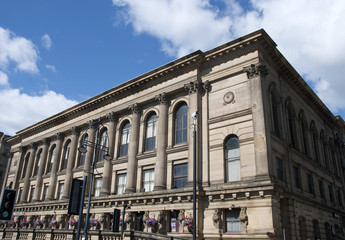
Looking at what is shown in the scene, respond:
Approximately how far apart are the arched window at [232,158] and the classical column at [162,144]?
5.92 m

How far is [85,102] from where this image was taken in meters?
38.1

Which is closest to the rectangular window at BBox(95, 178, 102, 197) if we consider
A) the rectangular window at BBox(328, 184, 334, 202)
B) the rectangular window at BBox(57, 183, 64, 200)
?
the rectangular window at BBox(57, 183, 64, 200)

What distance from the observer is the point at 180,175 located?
26781mm

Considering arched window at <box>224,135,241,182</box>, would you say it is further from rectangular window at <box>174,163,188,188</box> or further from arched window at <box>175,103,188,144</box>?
arched window at <box>175,103,188,144</box>

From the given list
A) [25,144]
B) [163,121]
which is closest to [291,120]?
[163,121]

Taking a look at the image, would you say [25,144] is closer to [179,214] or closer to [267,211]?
[179,214]

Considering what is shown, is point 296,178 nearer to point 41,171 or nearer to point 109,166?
point 109,166

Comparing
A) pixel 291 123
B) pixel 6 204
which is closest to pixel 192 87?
pixel 291 123

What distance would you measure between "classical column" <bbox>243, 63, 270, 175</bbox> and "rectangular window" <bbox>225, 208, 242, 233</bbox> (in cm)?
335

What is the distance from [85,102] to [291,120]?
23.6m

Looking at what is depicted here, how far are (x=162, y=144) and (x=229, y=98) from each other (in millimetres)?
7285

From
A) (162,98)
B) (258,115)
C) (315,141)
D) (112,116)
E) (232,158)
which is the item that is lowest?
(232,158)

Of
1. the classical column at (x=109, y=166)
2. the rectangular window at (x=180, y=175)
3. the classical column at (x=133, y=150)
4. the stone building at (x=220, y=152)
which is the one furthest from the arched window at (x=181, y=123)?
the classical column at (x=109, y=166)

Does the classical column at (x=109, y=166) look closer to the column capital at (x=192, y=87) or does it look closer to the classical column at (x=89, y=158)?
the classical column at (x=89, y=158)
